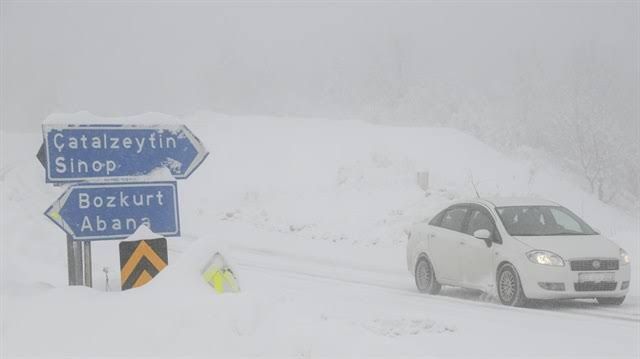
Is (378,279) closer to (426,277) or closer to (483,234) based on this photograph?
(426,277)

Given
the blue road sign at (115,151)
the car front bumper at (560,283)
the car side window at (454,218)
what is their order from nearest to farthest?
the blue road sign at (115,151) → the car front bumper at (560,283) → the car side window at (454,218)

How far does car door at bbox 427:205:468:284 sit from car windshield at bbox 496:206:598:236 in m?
0.78

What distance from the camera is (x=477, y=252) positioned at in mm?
11445

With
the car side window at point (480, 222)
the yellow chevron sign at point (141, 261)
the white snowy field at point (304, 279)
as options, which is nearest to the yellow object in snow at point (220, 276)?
the white snowy field at point (304, 279)

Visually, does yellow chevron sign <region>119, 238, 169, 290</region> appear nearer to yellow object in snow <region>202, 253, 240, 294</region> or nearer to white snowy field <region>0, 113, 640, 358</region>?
white snowy field <region>0, 113, 640, 358</region>

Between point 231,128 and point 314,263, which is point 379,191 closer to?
point 314,263

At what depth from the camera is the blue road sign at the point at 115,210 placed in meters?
8.33

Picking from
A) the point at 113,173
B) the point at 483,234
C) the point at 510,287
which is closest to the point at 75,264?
the point at 113,173

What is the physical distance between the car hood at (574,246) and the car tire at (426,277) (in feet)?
6.41

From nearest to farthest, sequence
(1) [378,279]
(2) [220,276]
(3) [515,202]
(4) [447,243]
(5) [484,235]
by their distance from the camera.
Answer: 1. (2) [220,276]
2. (5) [484,235]
3. (3) [515,202]
4. (4) [447,243]
5. (1) [378,279]

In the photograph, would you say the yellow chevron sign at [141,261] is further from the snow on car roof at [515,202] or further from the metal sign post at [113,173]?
the snow on car roof at [515,202]

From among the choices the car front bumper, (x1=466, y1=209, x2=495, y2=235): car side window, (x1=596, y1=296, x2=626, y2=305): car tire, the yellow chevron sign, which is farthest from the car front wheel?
the yellow chevron sign

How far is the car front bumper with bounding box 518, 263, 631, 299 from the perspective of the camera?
33.9 ft

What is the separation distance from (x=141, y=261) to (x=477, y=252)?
5.27 m
